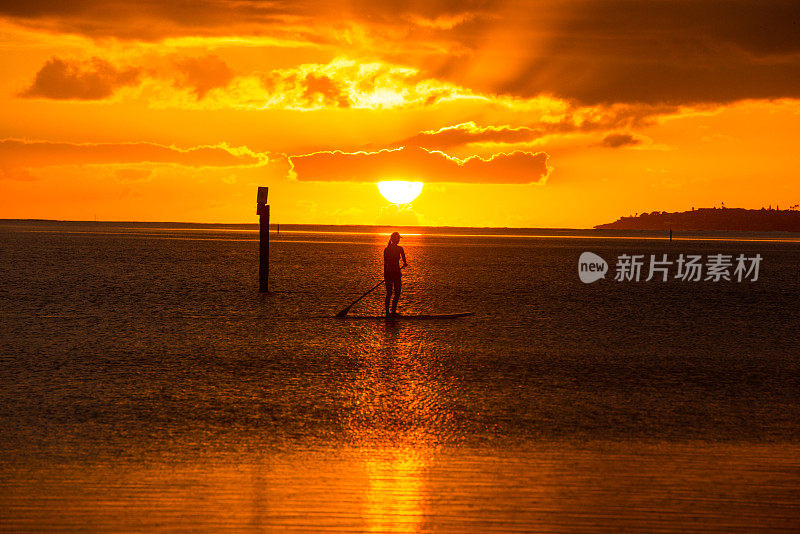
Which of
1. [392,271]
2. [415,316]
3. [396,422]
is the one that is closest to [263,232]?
[392,271]

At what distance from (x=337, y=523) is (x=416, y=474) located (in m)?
1.38

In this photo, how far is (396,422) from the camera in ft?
29.6

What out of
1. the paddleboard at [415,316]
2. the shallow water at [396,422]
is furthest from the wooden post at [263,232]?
the paddleboard at [415,316]

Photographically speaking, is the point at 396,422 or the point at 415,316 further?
the point at 415,316

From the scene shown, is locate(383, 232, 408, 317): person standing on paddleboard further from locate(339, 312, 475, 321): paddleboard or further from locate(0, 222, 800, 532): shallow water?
locate(0, 222, 800, 532): shallow water

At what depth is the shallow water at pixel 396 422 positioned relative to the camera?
5.95m

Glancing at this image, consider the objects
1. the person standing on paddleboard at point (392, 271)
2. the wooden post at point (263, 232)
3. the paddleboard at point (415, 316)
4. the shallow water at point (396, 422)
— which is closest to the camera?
the shallow water at point (396, 422)

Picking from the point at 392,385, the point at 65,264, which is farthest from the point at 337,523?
the point at 65,264

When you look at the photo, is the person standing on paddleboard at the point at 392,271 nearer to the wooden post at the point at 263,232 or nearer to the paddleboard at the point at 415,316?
the paddleboard at the point at 415,316

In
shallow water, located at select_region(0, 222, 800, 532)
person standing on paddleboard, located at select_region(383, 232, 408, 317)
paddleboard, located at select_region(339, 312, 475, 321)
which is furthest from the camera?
person standing on paddleboard, located at select_region(383, 232, 408, 317)

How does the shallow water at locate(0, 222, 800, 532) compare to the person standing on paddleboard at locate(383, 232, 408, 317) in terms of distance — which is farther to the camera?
the person standing on paddleboard at locate(383, 232, 408, 317)

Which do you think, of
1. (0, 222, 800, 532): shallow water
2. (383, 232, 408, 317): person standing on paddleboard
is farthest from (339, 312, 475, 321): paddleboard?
(0, 222, 800, 532): shallow water

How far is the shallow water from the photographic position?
5.95 meters

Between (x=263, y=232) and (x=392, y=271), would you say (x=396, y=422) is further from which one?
(x=263, y=232)
